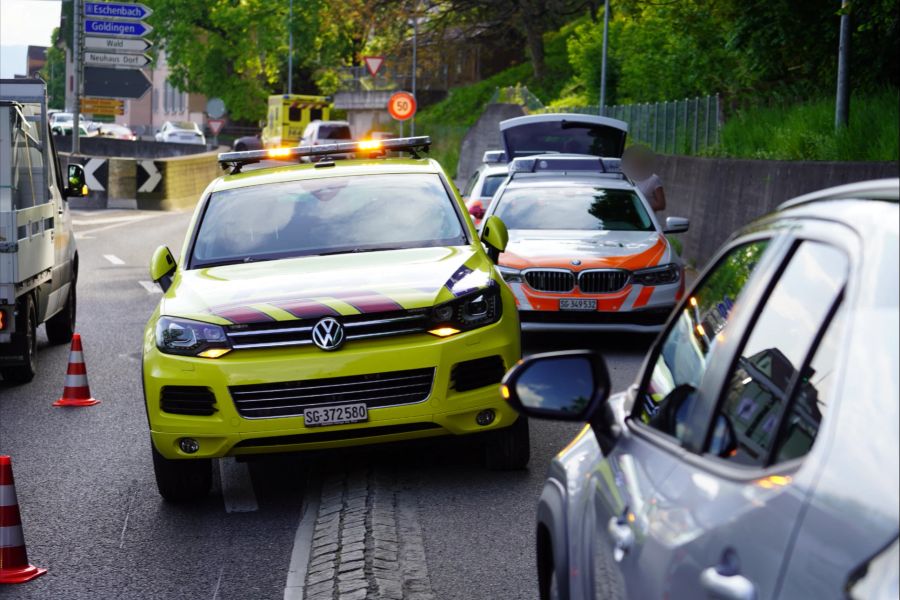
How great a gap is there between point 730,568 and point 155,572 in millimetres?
4535

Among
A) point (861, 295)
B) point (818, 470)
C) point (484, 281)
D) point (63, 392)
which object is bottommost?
point (63, 392)

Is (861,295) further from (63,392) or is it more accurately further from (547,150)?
(547,150)

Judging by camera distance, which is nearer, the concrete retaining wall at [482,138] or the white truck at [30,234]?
the white truck at [30,234]

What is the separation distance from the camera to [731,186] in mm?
21422

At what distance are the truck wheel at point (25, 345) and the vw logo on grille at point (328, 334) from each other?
487cm

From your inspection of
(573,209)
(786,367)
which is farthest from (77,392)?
(786,367)

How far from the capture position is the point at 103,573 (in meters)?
6.48

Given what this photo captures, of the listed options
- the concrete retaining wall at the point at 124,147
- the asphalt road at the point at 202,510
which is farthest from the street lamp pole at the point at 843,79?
the concrete retaining wall at the point at 124,147

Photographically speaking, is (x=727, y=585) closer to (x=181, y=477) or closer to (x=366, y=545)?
(x=366, y=545)

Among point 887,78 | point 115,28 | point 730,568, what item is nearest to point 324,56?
point 115,28

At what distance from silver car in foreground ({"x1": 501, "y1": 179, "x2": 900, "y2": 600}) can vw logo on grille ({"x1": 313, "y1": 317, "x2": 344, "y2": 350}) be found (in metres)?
3.65

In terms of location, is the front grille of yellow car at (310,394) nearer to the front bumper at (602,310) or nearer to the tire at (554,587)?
the tire at (554,587)

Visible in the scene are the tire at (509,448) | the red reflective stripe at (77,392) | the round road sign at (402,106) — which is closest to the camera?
the tire at (509,448)

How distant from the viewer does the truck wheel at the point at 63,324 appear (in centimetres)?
1462
